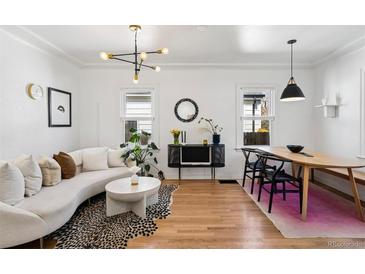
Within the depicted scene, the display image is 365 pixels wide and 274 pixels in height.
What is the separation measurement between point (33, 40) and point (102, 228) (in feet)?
9.86

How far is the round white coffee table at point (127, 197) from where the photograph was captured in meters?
2.46

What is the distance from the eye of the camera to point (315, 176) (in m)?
4.30

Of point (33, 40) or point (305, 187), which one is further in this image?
point (33, 40)

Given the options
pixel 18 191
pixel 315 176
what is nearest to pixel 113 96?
pixel 18 191

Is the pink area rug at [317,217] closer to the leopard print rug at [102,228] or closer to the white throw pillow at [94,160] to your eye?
the leopard print rug at [102,228]

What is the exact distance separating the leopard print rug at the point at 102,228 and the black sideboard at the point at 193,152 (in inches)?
51.8

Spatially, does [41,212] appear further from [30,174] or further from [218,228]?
[218,228]

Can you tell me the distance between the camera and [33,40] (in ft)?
9.77

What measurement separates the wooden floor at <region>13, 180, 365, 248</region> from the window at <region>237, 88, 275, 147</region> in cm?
175

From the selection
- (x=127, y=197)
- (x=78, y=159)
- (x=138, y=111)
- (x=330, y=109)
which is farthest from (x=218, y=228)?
(x=330, y=109)

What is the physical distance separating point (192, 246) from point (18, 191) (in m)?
1.91

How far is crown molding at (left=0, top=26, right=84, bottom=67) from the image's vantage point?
8.65 ft
